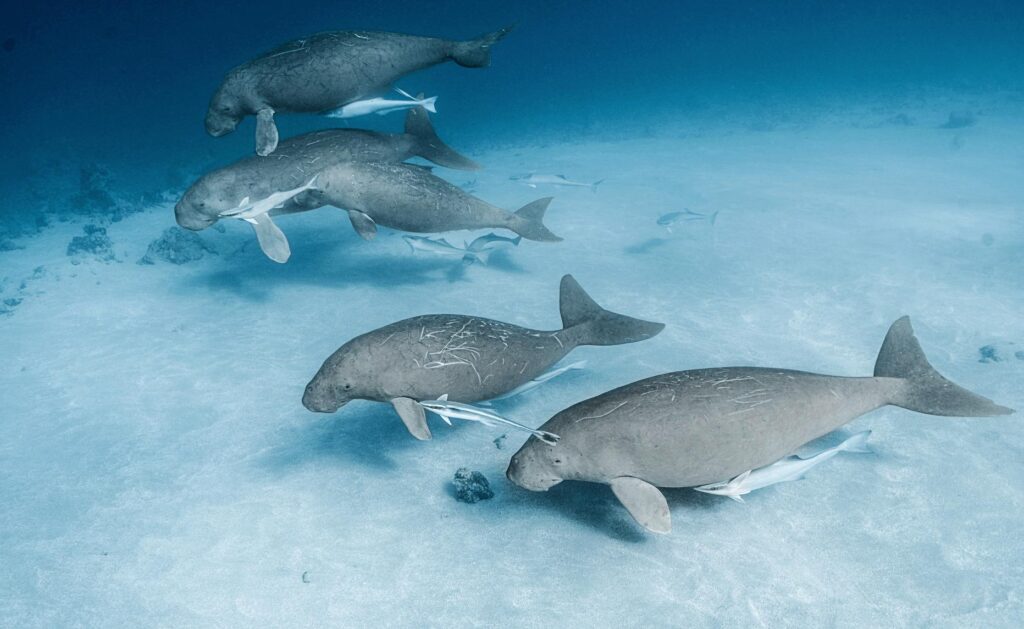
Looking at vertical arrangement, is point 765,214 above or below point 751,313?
above

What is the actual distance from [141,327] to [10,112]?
46008 mm

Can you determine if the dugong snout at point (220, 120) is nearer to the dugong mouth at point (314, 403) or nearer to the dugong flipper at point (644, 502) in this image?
the dugong mouth at point (314, 403)

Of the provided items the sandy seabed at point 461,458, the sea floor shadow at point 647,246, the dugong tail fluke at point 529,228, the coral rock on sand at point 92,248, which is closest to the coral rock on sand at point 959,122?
the sandy seabed at point 461,458

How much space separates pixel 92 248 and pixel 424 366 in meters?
10.9

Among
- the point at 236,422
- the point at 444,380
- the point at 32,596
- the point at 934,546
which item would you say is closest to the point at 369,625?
the point at 444,380

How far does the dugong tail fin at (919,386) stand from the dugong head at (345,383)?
14.5 ft

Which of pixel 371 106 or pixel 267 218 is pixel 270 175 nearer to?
pixel 267 218

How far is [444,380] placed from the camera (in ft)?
15.6

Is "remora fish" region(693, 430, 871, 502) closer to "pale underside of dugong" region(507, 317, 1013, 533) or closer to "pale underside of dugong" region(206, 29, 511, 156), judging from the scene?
"pale underside of dugong" region(507, 317, 1013, 533)

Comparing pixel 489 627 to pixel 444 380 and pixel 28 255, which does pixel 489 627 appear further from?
pixel 28 255

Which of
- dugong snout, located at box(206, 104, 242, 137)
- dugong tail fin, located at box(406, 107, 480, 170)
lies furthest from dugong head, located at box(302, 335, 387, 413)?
dugong tail fin, located at box(406, 107, 480, 170)

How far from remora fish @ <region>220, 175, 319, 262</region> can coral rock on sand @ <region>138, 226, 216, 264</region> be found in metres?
3.39

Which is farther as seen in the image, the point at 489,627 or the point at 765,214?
the point at 765,214

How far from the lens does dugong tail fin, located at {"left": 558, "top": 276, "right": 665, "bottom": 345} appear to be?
18.1 feet
